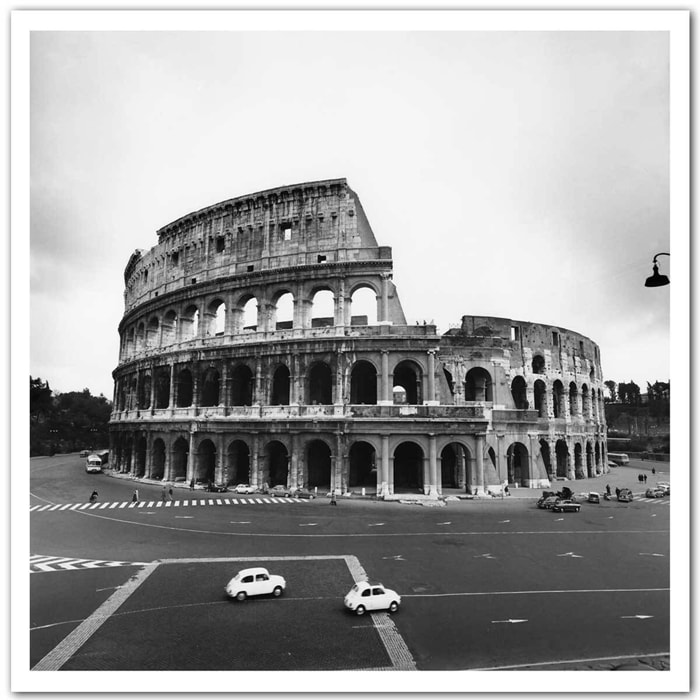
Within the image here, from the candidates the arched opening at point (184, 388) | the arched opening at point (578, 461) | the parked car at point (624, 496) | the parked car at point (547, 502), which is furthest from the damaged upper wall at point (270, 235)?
the arched opening at point (578, 461)

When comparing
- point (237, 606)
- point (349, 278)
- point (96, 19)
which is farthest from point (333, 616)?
point (349, 278)

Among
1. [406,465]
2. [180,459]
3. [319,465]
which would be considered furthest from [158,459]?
[406,465]

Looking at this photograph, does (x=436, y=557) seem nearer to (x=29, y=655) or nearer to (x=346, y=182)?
(x=29, y=655)

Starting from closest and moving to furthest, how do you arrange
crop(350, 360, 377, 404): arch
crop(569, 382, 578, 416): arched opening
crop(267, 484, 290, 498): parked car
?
crop(267, 484, 290, 498): parked car < crop(350, 360, 377, 404): arch < crop(569, 382, 578, 416): arched opening

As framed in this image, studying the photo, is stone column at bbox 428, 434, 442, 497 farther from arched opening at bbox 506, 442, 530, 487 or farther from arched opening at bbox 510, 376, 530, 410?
arched opening at bbox 510, 376, 530, 410

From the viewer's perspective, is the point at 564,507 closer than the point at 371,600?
No

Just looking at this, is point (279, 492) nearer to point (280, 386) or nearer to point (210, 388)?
point (280, 386)

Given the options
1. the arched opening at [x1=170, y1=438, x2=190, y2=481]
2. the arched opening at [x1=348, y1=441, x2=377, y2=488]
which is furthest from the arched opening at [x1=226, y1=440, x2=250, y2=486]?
the arched opening at [x1=348, y1=441, x2=377, y2=488]
